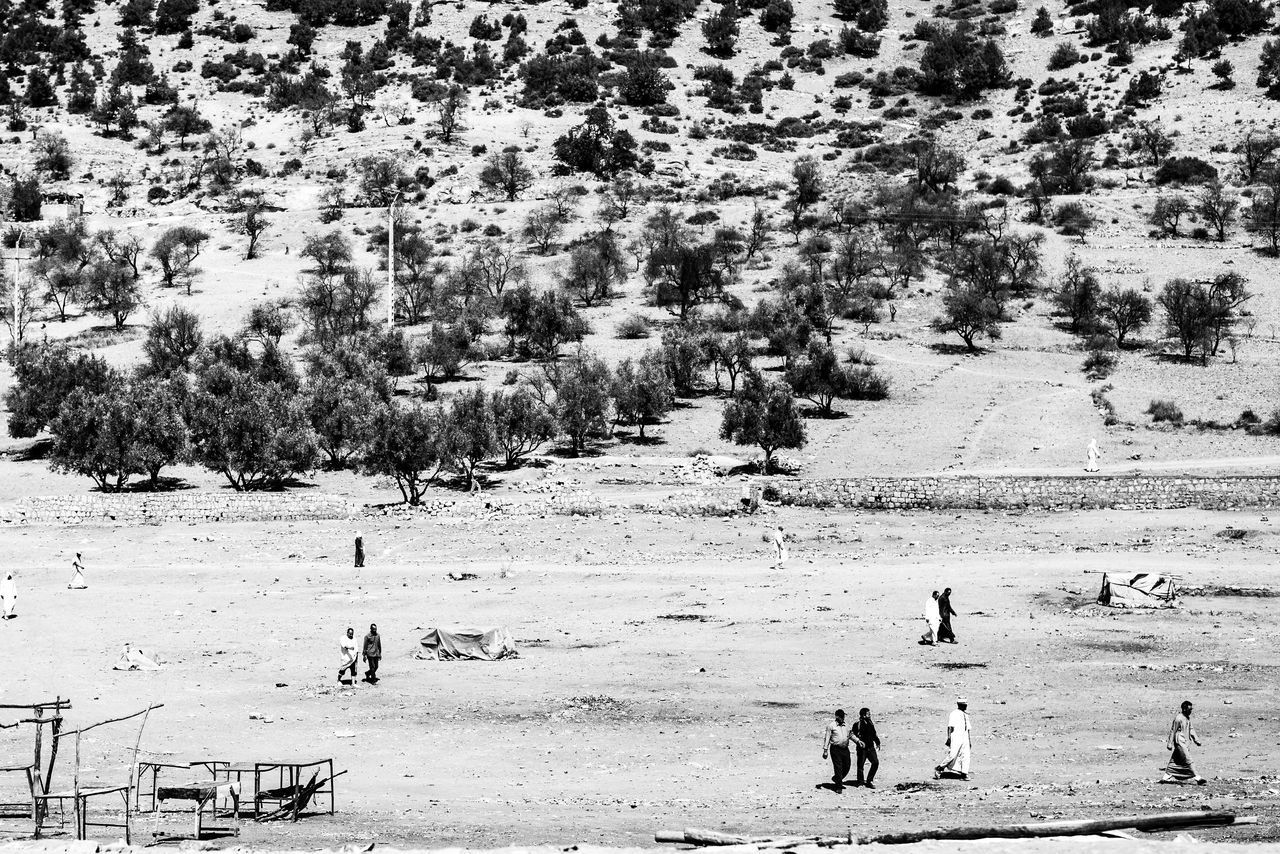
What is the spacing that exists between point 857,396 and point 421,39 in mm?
76037

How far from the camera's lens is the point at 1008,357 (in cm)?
6203

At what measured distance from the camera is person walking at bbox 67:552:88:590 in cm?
3262

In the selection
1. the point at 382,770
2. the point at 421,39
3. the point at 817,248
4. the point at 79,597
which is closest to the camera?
the point at 382,770

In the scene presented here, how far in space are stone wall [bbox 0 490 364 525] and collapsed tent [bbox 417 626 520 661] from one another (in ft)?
51.7

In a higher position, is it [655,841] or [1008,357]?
[1008,357]

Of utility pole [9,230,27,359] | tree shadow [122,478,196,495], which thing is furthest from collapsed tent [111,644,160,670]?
utility pole [9,230,27,359]

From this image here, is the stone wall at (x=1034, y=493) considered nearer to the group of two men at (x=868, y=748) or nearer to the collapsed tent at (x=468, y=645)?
the collapsed tent at (x=468, y=645)

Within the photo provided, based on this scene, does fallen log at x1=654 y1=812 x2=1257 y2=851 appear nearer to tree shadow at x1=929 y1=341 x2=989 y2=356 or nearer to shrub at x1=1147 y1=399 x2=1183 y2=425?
shrub at x1=1147 y1=399 x2=1183 y2=425

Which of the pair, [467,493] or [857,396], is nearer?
[467,493]

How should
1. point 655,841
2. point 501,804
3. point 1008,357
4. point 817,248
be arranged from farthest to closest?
1. point 817,248
2. point 1008,357
3. point 501,804
4. point 655,841

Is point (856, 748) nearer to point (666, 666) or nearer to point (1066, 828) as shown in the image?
point (1066, 828)

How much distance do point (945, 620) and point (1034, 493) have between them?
15.1m

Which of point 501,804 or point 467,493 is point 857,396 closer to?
point 467,493

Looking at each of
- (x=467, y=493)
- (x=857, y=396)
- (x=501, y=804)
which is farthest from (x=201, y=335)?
(x=501, y=804)
